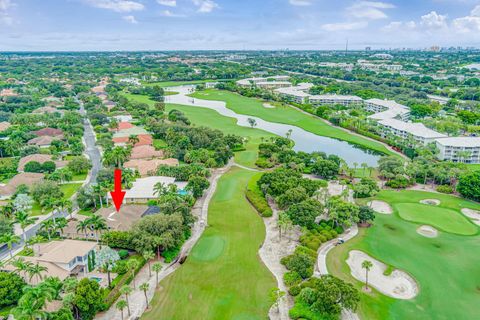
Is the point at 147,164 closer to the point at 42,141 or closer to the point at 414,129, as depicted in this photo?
the point at 42,141

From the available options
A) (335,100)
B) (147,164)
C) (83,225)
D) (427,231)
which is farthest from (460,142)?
(83,225)

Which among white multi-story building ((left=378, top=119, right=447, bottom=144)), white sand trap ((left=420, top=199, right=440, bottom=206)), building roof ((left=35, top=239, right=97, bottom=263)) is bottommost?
white sand trap ((left=420, top=199, right=440, bottom=206))

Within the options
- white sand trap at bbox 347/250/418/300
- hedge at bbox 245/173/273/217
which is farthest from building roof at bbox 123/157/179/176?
white sand trap at bbox 347/250/418/300

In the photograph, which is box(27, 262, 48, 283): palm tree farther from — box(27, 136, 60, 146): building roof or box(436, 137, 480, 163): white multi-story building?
box(436, 137, 480, 163): white multi-story building

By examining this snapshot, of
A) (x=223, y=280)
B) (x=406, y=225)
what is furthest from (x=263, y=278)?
(x=406, y=225)

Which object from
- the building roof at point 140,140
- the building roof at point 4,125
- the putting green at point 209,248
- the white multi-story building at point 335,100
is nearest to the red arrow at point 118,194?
the putting green at point 209,248
